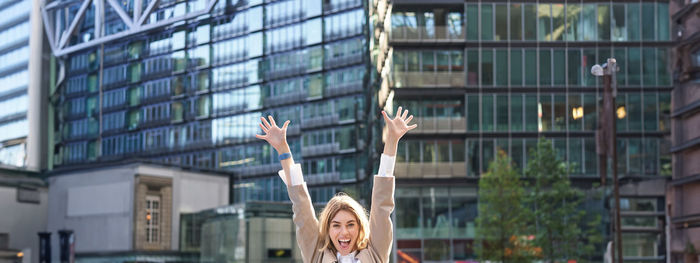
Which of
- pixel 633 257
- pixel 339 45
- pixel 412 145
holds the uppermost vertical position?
pixel 339 45

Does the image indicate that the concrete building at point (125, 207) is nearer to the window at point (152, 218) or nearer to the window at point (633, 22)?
the window at point (152, 218)

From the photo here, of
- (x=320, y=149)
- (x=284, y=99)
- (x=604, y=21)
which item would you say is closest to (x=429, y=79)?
(x=604, y=21)

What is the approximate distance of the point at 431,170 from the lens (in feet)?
182

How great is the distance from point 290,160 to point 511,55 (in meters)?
49.7

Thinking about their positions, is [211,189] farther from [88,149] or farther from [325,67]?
[88,149]

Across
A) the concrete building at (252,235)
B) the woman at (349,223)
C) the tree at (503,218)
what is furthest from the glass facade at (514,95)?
the woman at (349,223)

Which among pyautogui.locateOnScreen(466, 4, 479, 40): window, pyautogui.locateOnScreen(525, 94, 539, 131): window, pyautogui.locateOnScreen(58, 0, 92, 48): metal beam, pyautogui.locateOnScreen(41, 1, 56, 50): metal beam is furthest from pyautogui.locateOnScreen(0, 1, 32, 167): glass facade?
pyautogui.locateOnScreen(525, 94, 539, 131): window

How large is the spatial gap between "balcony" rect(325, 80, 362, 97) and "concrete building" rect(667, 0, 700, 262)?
5244cm

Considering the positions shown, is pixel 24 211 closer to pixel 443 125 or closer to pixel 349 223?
pixel 443 125

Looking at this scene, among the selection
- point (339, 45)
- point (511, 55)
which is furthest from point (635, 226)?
point (339, 45)

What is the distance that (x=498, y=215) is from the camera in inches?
1743

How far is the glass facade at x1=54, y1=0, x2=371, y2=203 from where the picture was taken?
293 ft

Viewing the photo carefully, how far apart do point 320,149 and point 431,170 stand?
35.7 m

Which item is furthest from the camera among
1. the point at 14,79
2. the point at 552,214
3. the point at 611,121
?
the point at 14,79
